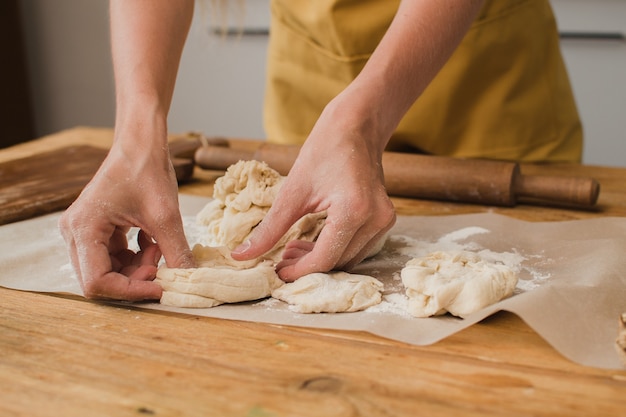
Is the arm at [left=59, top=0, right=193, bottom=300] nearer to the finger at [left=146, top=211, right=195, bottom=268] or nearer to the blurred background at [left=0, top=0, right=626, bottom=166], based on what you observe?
the finger at [left=146, top=211, right=195, bottom=268]

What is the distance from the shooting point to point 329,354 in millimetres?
967

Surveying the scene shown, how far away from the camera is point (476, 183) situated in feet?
5.55

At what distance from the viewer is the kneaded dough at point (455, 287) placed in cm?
109

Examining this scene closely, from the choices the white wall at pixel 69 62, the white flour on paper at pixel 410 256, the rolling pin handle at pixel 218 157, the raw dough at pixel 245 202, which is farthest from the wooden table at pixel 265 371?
the white wall at pixel 69 62

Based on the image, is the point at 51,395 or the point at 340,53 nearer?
the point at 51,395

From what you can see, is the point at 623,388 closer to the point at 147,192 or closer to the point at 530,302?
the point at 530,302

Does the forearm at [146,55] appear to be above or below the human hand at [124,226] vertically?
above

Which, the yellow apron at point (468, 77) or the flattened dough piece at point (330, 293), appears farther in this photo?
the yellow apron at point (468, 77)

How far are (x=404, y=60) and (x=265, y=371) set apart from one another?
0.63 metres

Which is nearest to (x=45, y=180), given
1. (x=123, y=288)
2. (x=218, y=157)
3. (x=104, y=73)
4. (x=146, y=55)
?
(x=218, y=157)

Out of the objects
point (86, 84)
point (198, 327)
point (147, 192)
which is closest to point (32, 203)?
point (147, 192)

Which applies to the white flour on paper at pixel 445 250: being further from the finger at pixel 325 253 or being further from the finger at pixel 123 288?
the finger at pixel 123 288

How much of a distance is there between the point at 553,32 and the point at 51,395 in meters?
1.64

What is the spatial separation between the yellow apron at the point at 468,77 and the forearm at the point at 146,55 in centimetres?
45
